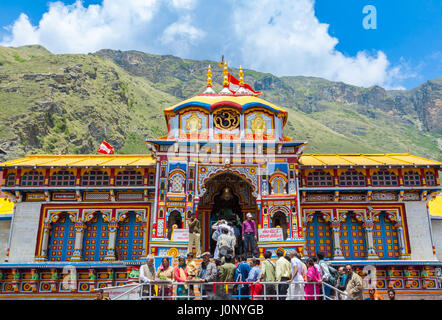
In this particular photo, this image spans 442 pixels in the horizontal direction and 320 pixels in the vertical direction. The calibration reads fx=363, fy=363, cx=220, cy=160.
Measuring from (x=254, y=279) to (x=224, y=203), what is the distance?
11.8 meters

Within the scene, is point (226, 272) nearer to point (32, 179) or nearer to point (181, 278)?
point (181, 278)

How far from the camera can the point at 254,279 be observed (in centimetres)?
1046

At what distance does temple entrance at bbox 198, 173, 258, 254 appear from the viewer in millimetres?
21562

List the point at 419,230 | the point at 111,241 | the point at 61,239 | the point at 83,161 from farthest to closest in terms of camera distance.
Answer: the point at 83,161
the point at 61,239
the point at 419,230
the point at 111,241

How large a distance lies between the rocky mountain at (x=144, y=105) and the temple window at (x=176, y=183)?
165 ft

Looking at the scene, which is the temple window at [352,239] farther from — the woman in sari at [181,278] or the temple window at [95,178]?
the temple window at [95,178]

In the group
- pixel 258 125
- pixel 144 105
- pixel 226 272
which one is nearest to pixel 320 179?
pixel 258 125

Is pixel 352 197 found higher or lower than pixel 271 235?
higher

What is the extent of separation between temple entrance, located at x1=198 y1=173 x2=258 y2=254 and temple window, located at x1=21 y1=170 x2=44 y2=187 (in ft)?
31.7

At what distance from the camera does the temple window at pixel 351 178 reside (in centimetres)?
2181

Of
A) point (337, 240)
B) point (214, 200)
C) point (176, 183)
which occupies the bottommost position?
point (337, 240)
